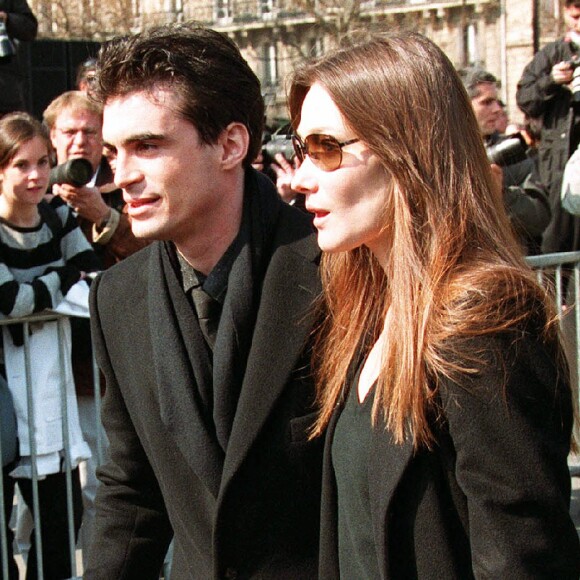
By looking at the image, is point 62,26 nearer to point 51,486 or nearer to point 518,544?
point 51,486

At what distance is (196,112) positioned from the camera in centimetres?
262

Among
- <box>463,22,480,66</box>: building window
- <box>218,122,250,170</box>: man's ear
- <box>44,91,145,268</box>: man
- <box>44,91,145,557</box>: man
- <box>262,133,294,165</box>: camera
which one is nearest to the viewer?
<box>218,122,250,170</box>: man's ear

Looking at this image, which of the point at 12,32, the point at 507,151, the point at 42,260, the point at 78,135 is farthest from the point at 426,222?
the point at 12,32

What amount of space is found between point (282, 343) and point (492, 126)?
426cm

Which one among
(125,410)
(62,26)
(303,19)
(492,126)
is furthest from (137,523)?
(303,19)

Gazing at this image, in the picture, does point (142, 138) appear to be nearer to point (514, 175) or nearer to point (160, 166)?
point (160, 166)

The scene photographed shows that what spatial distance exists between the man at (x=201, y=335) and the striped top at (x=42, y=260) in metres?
1.47

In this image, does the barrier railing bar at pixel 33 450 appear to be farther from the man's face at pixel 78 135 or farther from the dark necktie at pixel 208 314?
the dark necktie at pixel 208 314

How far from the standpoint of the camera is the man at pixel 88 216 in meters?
4.62

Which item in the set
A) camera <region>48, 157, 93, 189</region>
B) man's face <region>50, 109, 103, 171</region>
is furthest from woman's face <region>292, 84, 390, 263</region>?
man's face <region>50, 109, 103, 171</region>

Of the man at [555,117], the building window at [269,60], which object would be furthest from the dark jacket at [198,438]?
the building window at [269,60]

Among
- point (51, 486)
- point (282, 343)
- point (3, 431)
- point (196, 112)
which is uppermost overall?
point (196, 112)

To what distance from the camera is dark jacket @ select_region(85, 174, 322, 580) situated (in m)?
2.43

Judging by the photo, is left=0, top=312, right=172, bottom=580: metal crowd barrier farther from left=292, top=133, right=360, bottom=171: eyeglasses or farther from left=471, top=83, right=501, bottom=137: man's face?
left=471, top=83, right=501, bottom=137: man's face
